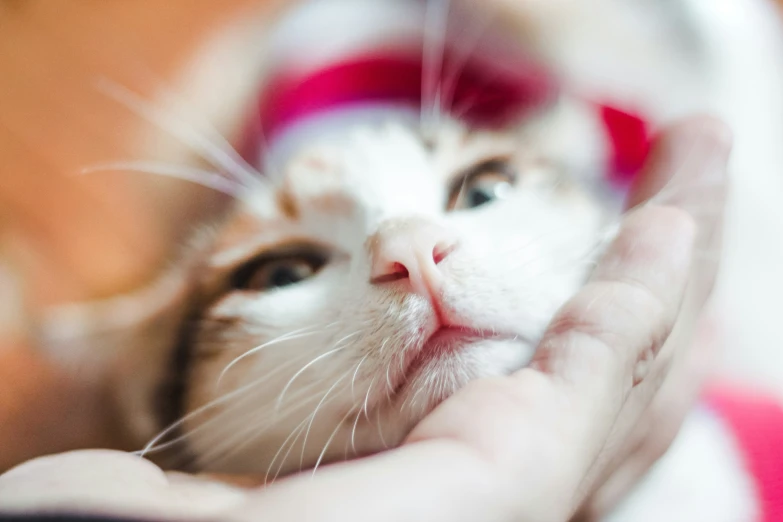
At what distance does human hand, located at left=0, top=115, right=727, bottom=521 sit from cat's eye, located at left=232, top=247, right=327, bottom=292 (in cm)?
13

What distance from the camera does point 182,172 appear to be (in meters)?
0.41

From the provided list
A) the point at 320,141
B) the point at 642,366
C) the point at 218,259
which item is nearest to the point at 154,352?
the point at 218,259

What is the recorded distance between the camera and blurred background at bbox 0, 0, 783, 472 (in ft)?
1.16

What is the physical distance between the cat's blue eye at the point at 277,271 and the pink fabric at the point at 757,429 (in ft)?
0.84

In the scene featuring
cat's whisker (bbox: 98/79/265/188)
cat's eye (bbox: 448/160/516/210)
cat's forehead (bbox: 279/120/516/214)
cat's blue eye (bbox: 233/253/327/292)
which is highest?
cat's whisker (bbox: 98/79/265/188)

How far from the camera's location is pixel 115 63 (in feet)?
1.35

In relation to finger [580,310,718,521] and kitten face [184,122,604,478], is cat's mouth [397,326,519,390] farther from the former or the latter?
finger [580,310,718,521]

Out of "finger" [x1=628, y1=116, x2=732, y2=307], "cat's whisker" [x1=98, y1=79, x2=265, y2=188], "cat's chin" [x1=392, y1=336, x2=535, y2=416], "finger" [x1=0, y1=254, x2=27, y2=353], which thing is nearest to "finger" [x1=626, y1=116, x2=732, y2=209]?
"finger" [x1=628, y1=116, x2=732, y2=307]

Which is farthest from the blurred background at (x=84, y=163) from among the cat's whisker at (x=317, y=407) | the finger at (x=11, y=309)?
the cat's whisker at (x=317, y=407)

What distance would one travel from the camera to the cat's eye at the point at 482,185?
0.40 metres

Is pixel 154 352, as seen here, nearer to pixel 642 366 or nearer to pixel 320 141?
pixel 320 141

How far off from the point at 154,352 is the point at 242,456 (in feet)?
0.28

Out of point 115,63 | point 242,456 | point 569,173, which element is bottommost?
point 242,456

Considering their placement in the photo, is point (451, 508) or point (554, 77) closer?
point (451, 508)
